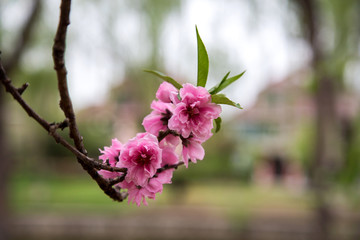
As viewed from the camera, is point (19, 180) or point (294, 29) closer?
point (294, 29)

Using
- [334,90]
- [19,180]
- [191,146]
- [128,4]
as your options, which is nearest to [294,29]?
[334,90]

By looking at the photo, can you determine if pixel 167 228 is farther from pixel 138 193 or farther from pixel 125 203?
pixel 138 193

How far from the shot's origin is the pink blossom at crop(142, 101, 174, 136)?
0.48 meters

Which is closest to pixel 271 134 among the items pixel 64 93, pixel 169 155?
pixel 169 155

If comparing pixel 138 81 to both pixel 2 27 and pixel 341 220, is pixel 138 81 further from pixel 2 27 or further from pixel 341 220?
pixel 341 220

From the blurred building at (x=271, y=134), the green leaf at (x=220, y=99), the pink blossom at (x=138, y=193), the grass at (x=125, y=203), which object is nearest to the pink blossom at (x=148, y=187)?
the pink blossom at (x=138, y=193)

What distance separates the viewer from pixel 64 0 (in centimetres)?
37

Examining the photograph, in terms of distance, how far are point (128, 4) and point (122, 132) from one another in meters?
10.7

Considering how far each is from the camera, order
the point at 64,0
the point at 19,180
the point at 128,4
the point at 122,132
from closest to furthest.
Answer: the point at 64,0 → the point at 128,4 → the point at 19,180 → the point at 122,132

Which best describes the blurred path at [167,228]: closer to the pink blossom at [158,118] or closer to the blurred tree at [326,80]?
the blurred tree at [326,80]

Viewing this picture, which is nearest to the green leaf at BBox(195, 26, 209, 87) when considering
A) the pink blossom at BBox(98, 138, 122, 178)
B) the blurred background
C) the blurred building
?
the pink blossom at BBox(98, 138, 122, 178)

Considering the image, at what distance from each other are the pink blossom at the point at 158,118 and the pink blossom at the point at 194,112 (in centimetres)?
5

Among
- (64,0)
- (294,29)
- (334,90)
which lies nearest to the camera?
(64,0)

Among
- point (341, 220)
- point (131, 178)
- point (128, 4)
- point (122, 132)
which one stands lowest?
point (131, 178)
